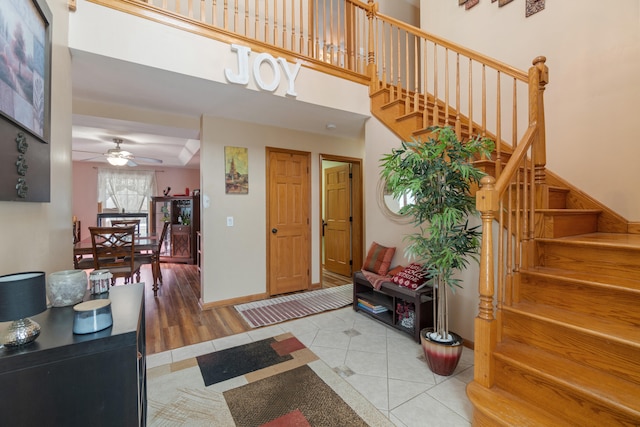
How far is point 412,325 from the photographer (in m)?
2.60

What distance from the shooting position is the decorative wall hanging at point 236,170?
351 centimetres

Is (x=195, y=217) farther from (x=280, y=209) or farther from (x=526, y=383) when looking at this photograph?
(x=526, y=383)

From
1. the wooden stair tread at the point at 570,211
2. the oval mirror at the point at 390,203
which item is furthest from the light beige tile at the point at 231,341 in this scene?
the wooden stair tread at the point at 570,211

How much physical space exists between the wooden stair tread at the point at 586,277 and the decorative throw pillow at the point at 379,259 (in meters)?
1.35

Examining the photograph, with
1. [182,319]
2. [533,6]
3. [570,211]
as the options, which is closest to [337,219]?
[182,319]

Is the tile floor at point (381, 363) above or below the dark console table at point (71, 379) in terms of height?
below

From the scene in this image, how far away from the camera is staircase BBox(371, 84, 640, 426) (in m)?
1.25

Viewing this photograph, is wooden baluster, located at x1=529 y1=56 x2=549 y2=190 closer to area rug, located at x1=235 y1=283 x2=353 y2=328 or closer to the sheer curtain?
area rug, located at x1=235 y1=283 x2=353 y2=328

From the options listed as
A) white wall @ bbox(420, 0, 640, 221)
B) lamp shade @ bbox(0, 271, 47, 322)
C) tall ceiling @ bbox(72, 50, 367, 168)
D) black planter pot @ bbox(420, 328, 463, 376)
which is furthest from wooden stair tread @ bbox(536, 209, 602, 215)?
lamp shade @ bbox(0, 271, 47, 322)

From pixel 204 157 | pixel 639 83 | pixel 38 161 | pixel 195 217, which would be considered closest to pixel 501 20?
pixel 639 83

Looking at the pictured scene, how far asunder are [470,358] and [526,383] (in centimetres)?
89

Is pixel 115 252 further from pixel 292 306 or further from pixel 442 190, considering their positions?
pixel 442 190

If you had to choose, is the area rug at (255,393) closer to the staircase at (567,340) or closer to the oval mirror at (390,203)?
the staircase at (567,340)

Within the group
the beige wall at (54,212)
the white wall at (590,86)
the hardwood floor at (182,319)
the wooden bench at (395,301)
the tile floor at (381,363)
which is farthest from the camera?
the hardwood floor at (182,319)
